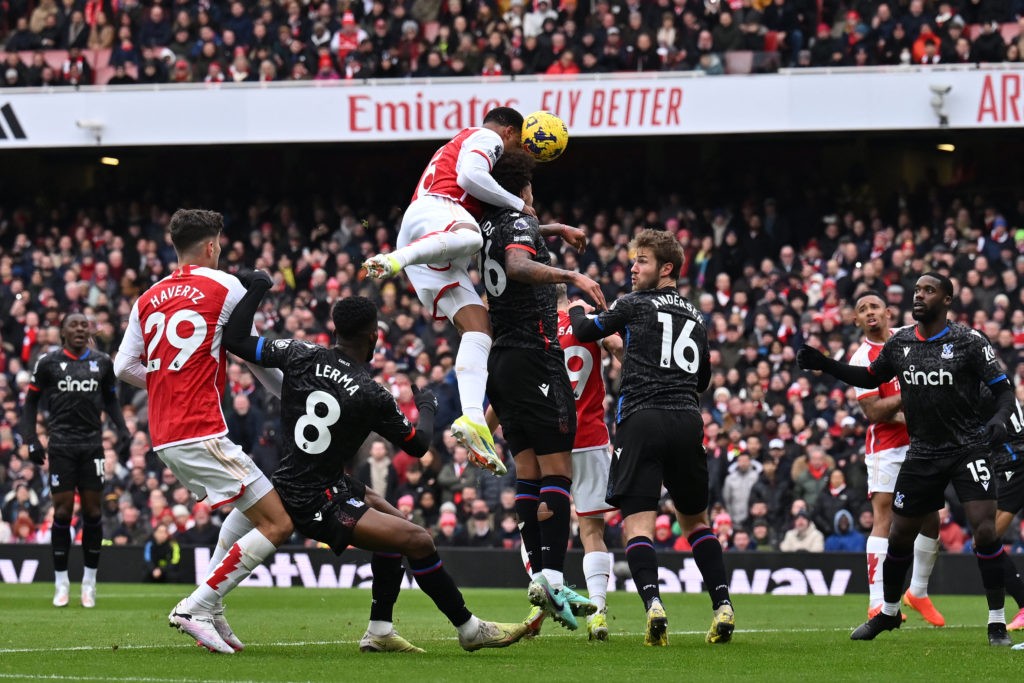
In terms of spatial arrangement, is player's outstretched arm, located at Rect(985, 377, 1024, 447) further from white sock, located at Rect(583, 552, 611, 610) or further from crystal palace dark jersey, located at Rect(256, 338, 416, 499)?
crystal palace dark jersey, located at Rect(256, 338, 416, 499)

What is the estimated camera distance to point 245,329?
8703 mm

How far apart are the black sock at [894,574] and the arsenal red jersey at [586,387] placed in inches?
81.0

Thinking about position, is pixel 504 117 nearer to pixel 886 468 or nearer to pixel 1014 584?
pixel 886 468

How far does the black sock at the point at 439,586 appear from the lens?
28.6 ft

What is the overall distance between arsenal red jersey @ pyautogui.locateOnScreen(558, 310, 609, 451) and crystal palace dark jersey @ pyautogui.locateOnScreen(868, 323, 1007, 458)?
206 centimetres

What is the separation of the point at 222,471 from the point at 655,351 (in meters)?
2.62

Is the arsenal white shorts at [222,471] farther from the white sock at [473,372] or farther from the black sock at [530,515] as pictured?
the black sock at [530,515]

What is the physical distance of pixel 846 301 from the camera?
22234 millimetres

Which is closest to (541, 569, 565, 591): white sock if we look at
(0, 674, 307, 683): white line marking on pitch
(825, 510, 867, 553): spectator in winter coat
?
(0, 674, 307, 683): white line marking on pitch

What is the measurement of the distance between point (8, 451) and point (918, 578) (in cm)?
1451

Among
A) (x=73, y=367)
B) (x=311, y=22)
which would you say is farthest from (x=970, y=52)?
(x=73, y=367)

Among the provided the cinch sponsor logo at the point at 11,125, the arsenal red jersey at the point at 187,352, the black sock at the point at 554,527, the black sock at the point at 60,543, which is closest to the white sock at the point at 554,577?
the black sock at the point at 554,527

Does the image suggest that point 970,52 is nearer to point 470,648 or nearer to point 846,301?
point 846,301

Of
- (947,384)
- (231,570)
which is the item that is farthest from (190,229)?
(947,384)
